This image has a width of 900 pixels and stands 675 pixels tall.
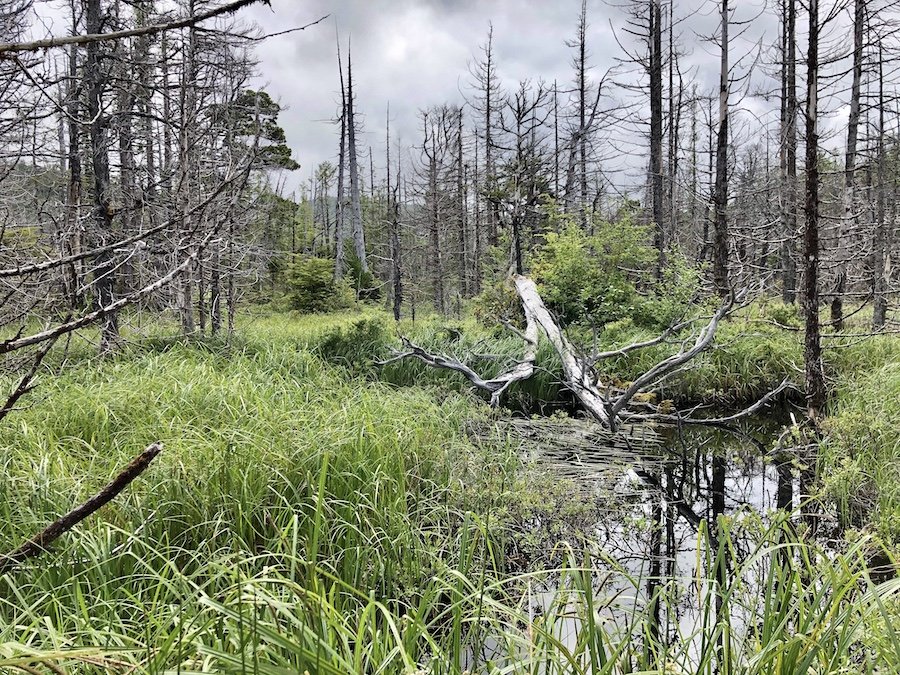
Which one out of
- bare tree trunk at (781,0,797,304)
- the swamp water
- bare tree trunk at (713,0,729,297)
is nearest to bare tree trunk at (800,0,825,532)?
bare tree trunk at (781,0,797,304)

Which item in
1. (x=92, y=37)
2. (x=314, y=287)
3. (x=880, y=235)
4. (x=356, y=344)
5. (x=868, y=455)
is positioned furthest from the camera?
(x=314, y=287)

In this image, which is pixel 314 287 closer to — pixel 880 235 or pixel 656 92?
pixel 656 92

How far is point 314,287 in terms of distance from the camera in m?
17.4

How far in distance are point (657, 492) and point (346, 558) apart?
2.87m

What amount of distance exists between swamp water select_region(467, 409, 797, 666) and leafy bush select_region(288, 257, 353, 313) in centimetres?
1224

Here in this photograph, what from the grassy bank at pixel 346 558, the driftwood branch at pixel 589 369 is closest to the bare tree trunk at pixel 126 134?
the grassy bank at pixel 346 558

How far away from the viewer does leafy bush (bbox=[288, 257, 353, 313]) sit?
56.3 ft

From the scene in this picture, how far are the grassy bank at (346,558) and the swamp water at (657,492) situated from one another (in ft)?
0.33

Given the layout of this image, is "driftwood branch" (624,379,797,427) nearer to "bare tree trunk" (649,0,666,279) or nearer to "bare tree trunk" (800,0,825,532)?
"bare tree trunk" (800,0,825,532)

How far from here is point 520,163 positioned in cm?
1382

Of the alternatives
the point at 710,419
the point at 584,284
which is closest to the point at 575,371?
the point at 710,419

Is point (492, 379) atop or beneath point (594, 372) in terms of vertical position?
beneath

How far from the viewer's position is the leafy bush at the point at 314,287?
17.2 meters

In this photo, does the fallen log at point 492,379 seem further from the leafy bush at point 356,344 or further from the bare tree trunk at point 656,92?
the bare tree trunk at point 656,92
